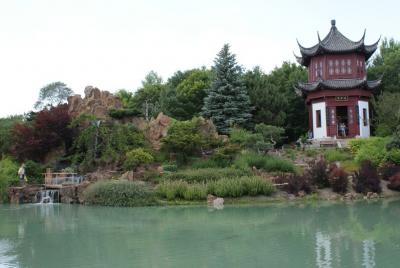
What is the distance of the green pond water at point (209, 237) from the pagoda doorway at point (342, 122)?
13.8 metres

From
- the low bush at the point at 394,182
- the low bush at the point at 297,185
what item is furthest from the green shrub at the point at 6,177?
the low bush at the point at 394,182

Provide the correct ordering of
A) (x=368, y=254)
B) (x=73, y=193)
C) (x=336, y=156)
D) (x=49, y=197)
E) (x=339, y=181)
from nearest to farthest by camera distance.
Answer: (x=368, y=254), (x=339, y=181), (x=73, y=193), (x=49, y=197), (x=336, y=156)

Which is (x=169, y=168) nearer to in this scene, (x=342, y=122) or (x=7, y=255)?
(x=7, y=255)

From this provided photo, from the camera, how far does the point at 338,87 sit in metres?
31.5

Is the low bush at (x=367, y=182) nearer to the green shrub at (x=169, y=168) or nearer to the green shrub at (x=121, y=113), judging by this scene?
the green shrub at (x=169, y=168)

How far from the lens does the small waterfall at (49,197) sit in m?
23.6

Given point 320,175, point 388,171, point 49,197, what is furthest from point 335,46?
point 49,197

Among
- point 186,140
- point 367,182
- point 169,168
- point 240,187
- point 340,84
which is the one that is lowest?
point 240,187

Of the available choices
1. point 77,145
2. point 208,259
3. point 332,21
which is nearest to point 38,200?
point 77,145

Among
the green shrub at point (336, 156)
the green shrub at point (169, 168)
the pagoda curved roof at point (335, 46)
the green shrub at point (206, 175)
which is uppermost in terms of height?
the pagoda curved roof at point (335, 46)

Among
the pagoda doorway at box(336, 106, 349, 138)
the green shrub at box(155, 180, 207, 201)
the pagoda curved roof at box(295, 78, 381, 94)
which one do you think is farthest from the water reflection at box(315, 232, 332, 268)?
the pagoda doorway at box(336, 106, 349, 138)

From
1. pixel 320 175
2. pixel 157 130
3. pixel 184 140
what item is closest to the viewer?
pixel 320 175

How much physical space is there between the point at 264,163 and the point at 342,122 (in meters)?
12.2

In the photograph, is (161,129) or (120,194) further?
(161,129)
